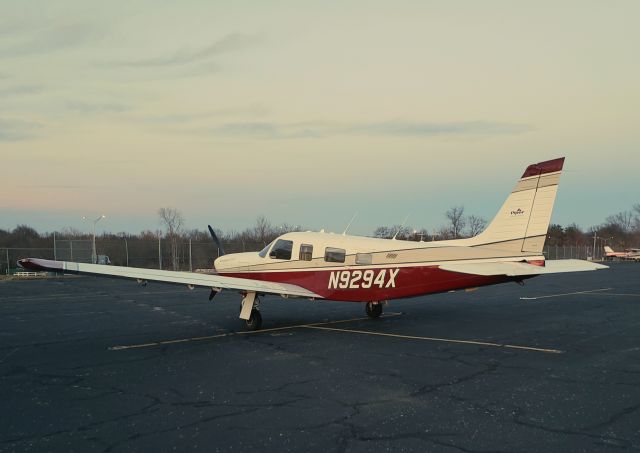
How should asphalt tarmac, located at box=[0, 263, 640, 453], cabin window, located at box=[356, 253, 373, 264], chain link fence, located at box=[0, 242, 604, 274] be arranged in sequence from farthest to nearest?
chain link fence, located at box=[0, 242, 604, 274]
cabin window, located at box=[356, 253, 373, 264]
asphalt tarmac, located at box=[0, 263, 640, 453]

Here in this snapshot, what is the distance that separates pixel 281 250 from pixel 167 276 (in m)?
3.65

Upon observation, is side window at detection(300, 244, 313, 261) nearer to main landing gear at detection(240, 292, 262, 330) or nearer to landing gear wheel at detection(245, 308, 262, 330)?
main landing gear at detection(240, 292, 262, 330)

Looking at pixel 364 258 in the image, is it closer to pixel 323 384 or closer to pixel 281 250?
pixel 281 250

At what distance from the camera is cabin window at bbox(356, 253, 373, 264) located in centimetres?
1343

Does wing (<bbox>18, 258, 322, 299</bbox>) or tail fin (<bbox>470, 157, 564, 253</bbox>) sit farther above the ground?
tail fin (<bbox>470, 157, 564, 253</bbox>)

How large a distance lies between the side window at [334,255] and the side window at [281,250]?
3.89 ft

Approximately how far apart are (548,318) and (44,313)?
53.8 feet

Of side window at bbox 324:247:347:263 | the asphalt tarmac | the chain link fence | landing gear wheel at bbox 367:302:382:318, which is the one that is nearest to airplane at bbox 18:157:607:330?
side window at bbox 324:247:347:263

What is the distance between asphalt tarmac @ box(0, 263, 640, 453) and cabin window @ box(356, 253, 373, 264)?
1.77 metres

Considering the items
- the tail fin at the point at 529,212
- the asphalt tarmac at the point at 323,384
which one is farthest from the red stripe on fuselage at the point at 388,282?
the tail fin at the point at 529,212

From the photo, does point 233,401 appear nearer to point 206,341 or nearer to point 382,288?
point 206,341

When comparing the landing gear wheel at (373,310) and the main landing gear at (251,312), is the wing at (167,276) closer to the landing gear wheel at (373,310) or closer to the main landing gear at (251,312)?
the main landing gear at (251,312)

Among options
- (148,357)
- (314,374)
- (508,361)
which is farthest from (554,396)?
(148,357)

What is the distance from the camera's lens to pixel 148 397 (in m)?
7.17
